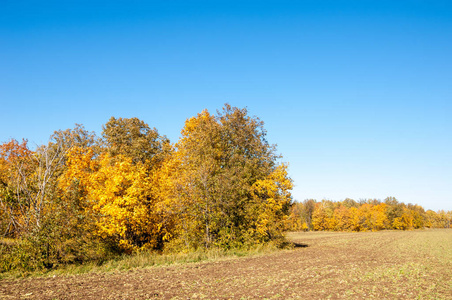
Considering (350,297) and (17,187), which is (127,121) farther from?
(350,297)

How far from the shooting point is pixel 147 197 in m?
30.5


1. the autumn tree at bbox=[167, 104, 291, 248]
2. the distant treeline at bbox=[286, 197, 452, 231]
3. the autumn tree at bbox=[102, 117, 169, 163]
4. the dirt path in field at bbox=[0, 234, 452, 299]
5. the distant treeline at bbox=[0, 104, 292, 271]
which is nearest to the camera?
the dirt path in field at bbox=[0, 234, 452, 299]

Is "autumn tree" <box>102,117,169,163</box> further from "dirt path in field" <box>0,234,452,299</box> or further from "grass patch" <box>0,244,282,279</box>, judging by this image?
"dirt path in field" <box>0,234,452,299</box>

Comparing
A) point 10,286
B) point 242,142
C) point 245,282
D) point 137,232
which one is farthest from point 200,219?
point 10,286

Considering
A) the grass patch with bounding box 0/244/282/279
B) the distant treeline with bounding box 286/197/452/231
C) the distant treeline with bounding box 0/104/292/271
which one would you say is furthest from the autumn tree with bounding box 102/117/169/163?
the distant treeline with bounding box 286/197/452/231

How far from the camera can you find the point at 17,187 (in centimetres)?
1897

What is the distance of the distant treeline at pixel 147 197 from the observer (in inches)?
739

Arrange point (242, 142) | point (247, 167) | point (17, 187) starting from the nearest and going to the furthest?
point (17, 187) → point (247, 167) → point (242, 142)

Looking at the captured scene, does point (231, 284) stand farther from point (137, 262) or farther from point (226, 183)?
point (226, 183)

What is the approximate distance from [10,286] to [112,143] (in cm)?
2495

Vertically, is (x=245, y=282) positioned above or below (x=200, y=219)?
below

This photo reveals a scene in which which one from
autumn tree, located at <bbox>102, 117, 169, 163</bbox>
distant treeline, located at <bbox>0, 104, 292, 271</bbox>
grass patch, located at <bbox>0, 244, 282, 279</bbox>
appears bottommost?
grass patch, located at <bbox>0, 244, 282, 279</bbox>

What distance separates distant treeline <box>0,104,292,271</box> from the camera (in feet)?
61.6

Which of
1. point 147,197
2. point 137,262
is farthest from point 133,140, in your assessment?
point 137,262
